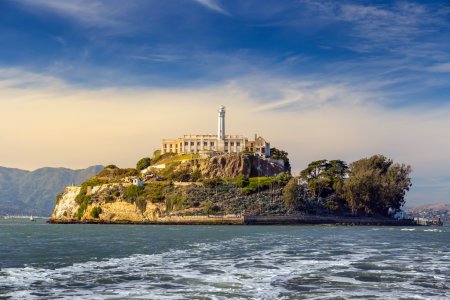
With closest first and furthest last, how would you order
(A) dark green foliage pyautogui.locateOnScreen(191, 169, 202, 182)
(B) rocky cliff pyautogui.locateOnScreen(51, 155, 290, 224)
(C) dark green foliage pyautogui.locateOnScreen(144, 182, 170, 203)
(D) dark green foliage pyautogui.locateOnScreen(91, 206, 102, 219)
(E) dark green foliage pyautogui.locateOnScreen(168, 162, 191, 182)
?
(B) rocky cliff pyautogui.locateOnScreen(51, 155, 290, 224) < (C) dark green foliage pyautogui.locateOnScreen(144, 182, 170, 203) < (D) dark green foliage pyautogui.locateOnScreen(91, 206, 102, 219) < (A) dark green foliage pyautogui.locateOnScreen(191, 169, 202, 182) < (E) dark green foliage pyautogui.locateOnScreen(168, 162, 191, 182)

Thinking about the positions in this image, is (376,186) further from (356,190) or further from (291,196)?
(291,196)

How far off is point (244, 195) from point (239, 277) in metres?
127

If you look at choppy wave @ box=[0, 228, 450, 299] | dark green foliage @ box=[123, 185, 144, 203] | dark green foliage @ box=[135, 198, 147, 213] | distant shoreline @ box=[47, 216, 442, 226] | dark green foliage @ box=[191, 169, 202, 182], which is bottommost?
choppy wave @ box=[0, 228, 450, 299]

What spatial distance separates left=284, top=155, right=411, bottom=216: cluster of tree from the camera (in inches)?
6245

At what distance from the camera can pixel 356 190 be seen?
6309 inches

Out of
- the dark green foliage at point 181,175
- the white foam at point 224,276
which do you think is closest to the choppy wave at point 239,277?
the white foam at point 224,276

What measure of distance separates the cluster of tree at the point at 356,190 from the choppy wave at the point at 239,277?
10932 centimetres

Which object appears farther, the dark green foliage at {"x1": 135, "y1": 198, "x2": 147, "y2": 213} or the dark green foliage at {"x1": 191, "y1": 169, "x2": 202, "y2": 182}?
the dark green foliage at {"x1": 191, "y1": 169, "x2": 202, "y2": 182}

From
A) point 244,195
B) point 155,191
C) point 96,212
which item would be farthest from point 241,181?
point 96,212

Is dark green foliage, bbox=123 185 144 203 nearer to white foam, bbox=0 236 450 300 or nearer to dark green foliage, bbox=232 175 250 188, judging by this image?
dark green foliage, bbox=232 175 250 188

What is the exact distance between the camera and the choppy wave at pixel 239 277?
28406 millimetres

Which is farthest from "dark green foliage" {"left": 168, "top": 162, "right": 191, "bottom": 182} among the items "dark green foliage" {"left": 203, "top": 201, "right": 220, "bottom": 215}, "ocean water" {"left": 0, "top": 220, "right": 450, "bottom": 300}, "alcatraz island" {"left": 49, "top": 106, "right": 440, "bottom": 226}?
"ocean water" {"left": 0, "top": 220, "right": 450, "bottom": 300}

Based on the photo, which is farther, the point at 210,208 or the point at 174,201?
the point at 174,201

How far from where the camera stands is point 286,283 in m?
31.9
